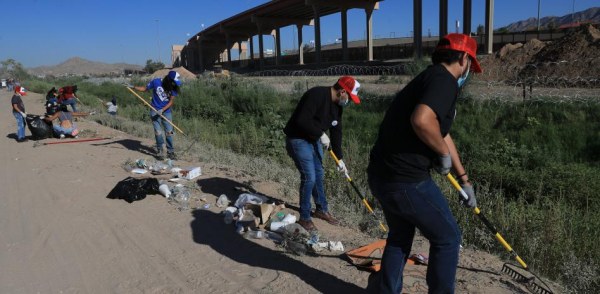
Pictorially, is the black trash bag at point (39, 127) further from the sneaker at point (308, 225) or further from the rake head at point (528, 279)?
the rake head at point (528, 279)

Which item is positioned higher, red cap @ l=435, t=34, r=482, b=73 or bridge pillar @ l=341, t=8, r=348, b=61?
bridge pillar @ l=341, t=8, r=348, b=61

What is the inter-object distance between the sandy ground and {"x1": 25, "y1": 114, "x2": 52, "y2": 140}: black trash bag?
5239 mm

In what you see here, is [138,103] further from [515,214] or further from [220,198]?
[515,214]

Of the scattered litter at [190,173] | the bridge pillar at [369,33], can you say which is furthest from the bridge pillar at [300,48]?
the scattered litter at [190,173]

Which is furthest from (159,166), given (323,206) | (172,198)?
(323,206)

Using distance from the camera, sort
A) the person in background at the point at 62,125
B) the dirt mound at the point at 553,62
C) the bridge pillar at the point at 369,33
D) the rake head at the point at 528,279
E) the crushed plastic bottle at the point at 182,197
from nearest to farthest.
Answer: the rake head at the point at 528,279
the crushed plastic bottle at the point at 182,197
the person in background at the point at 62,125
the dirt mound at the point at 553,62
the bridge pillar at the point at 369,33

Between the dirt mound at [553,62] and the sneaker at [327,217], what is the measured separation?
37.8 feet

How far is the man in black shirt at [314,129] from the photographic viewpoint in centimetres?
477

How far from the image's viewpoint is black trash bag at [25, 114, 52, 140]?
38.9 feet

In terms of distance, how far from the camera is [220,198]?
6.07 meters

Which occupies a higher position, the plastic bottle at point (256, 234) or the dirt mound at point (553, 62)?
the dirt mound at point (553, 62)

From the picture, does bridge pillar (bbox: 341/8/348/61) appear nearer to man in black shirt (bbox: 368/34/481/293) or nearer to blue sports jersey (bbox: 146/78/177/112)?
blue sports jersey (bbox: 146/78/177/112)

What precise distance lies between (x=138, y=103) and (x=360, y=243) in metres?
20.2

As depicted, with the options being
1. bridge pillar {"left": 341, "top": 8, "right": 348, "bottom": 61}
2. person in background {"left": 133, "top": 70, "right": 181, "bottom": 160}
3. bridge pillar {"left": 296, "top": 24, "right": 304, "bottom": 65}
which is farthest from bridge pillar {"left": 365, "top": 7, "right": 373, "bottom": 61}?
person in background {"left": 133, "top": 70, "right": 181, "bottom": 160}
